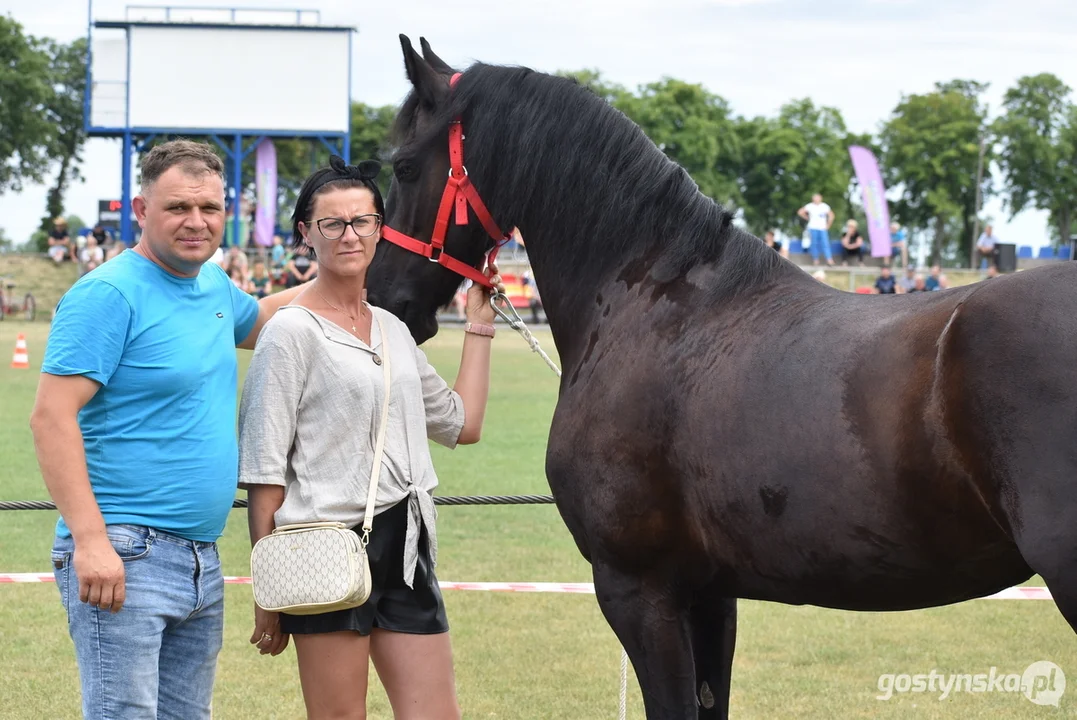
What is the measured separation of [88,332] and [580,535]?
4.47 ft

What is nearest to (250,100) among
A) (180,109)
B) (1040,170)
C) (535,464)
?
(180,109)

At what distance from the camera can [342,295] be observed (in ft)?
10.4

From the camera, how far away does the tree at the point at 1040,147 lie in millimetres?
61906

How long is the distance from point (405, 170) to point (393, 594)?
127 centimetres

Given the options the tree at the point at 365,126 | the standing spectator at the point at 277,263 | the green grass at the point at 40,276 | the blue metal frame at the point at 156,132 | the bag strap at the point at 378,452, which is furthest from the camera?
the tree at the point at 365,126

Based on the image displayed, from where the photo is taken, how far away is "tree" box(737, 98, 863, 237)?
61.9m

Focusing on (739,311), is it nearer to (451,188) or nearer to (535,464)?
(451,188)

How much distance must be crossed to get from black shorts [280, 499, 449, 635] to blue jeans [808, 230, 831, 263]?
31684 millimetres

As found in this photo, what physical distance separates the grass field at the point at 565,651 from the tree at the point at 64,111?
192 ft

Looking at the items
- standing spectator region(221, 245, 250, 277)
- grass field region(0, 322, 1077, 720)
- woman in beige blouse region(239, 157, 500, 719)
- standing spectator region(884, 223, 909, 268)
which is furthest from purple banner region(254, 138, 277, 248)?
woman in beige blouse region(239, 157, 500, 719)

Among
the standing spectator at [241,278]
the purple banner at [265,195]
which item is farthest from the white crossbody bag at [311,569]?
the purple banner at [265,195]

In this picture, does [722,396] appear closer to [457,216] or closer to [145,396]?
[457,216]

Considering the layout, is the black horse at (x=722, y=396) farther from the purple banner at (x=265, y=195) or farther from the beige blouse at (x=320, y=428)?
the purple banner at (x=265, y=195)

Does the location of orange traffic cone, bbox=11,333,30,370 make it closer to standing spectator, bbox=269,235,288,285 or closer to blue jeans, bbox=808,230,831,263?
standing spectator, bbox=269,235,288,285
